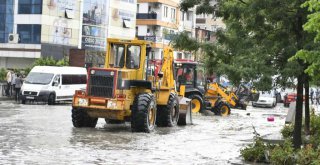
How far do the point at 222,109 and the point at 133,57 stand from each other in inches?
676

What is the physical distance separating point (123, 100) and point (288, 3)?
29.8 feet

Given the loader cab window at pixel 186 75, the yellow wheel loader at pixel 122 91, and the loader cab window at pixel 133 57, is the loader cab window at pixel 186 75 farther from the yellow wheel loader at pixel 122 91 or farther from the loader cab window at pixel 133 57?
the loader cab window at pixel 133 57

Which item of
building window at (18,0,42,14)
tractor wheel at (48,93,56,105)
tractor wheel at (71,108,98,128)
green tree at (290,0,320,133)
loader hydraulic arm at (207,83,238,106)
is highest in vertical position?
building window at (18,0,42,14)

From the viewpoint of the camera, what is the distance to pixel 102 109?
22.2 meters

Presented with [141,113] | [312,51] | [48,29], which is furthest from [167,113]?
[48,29]

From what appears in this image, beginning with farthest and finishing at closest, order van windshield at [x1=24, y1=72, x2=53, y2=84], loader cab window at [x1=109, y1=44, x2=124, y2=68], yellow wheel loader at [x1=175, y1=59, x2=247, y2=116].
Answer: van windshield at [x1=24, y1=72, x2=53, y2=84]
yellow wheel loader at [x1=175, y1=59, x2=247, y2=116]
loader cab window at [x1=109, y1=44, x2=124, y2=68]

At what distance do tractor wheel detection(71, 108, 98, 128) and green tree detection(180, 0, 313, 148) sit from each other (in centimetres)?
820

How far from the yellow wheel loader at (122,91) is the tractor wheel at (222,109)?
14682 mm

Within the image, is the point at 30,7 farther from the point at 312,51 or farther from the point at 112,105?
the point at 312,51

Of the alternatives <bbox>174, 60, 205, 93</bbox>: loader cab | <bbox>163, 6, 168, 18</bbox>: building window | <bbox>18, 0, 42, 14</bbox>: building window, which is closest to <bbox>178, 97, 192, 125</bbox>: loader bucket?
<bbox>174, 60, 205, 93</bbox>: loader cab

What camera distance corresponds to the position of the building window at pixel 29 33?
59188mm

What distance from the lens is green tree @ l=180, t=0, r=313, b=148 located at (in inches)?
566

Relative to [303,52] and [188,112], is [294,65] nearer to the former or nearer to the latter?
[303,52]

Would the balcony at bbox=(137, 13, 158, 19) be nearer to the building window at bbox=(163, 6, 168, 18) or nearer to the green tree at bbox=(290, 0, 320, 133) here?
the building window at bbox=(163, 6, 168, 18)
